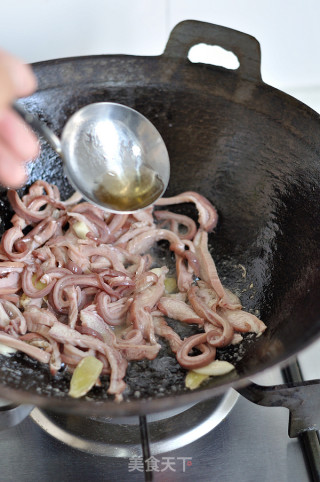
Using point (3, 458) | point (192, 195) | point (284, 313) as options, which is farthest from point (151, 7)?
point (3, 458)

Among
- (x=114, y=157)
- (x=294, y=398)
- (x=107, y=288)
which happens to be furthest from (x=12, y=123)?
(x=294, y=398)

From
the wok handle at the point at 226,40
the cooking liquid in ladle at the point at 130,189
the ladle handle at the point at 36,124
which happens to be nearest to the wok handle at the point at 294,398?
the cooking liquid in ladle at the point at 130,189

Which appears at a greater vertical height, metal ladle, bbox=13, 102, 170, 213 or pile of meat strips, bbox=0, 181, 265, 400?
metal ladle, bbox=13, 102, 170, 213

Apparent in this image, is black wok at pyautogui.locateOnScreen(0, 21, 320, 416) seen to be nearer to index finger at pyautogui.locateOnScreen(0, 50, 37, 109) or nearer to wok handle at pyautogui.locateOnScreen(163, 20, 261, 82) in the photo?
wok handle at pyautogui.locateOnScreen(163, 20, 261, 82)

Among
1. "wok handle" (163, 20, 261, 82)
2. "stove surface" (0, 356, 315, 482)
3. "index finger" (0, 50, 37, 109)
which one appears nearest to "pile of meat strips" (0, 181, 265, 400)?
"stove surface" (0, 356, 315, 482)

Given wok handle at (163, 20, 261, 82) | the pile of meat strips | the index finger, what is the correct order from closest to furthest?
the index finger → the pile of meat strips → wok handle at (163, 20, 261, 82)

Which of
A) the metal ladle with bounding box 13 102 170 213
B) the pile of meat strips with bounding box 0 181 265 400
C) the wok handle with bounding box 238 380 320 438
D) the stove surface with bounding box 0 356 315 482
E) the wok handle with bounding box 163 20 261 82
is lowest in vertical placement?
the stove surface with bounding box 0 356 315 482
